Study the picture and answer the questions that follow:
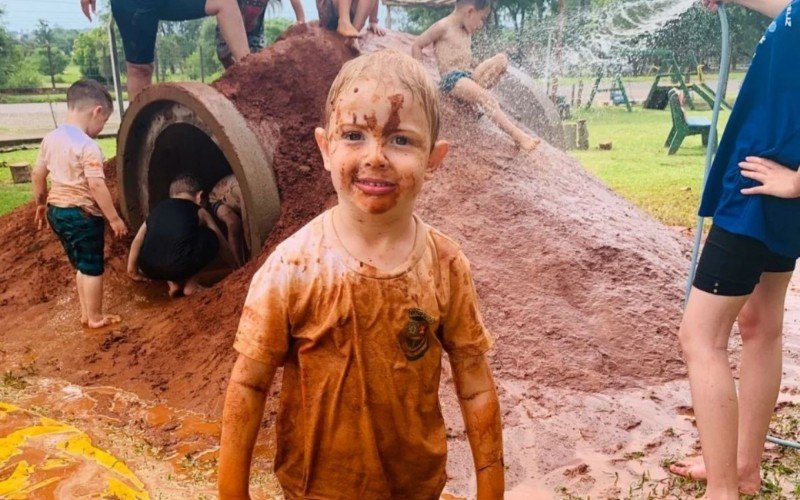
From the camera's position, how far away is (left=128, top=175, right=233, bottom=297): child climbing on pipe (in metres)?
4.40

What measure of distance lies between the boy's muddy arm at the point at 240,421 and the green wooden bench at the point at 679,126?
580 centimetres

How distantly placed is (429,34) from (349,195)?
3.45 meters

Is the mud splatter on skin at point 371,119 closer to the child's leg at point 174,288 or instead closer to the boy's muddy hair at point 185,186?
the child's leg at point 174,288

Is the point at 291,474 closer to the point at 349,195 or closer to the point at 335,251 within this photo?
the point at 335,251

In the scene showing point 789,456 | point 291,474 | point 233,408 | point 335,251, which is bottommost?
point 789,456

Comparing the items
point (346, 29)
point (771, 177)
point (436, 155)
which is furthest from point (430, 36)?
point (436, 155)

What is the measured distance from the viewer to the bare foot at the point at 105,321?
4.41m

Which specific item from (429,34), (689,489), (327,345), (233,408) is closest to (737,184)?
(689,489)

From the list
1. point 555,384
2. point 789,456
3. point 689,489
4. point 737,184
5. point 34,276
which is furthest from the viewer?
point 34,276

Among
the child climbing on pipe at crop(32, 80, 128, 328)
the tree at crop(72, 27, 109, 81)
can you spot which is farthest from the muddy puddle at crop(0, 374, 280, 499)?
the tree at crop(72, 27, 109, 81)

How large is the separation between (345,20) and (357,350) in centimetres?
376

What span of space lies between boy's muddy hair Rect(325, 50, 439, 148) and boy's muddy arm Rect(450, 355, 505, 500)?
0.52m

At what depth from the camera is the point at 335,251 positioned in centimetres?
130

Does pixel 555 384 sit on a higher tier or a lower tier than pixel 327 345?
lower
